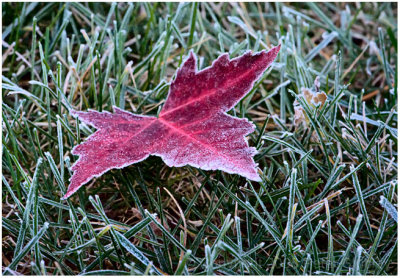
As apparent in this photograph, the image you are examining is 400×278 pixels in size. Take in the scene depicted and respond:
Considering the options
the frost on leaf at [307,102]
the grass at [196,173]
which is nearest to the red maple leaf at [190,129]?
the grass at [196,173]

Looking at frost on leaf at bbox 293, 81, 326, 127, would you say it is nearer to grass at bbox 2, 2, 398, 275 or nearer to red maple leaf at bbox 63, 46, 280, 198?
grass at bbox 2, 2, 398, 275

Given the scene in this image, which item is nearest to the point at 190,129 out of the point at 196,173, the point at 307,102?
the point at 196,173

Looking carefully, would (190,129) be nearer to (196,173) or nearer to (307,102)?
(196,173)

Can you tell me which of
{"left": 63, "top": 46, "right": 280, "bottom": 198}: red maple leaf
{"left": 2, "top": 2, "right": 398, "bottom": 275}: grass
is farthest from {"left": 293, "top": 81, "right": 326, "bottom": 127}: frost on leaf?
{"left": 63, "top": 46, "right": 280, "bottom": 198}: red maple leaf

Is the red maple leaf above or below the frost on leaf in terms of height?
above

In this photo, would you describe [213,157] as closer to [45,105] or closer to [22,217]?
[22,217]
